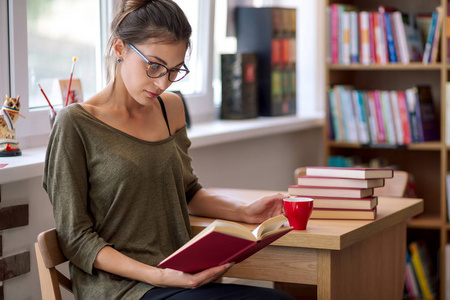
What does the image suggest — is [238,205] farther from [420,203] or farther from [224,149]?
[224,149]

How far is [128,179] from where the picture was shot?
64.5 inches

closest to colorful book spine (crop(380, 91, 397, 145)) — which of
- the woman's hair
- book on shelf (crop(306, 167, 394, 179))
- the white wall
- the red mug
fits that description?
the white wall

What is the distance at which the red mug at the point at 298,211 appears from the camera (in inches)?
67.6

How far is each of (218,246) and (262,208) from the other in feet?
1.59

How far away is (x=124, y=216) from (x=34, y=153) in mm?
554

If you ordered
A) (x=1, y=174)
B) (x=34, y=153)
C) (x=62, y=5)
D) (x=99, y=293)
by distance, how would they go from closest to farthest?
(x=99, y=293)
(x=1, y=174)
(x=34, y=153)
(x=62, y=5)

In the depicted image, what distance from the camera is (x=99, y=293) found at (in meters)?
1.59

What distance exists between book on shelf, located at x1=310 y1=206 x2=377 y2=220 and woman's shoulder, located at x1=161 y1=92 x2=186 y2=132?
45 centimetres

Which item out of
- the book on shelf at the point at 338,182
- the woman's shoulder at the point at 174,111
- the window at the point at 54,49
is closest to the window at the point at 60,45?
the window at the point at 54,49

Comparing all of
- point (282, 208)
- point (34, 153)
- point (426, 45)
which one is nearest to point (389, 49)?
point (426, 45)

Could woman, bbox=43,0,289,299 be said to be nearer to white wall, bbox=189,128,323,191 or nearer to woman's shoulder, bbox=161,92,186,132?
woman's shoulder, bbox=161,92,186,132

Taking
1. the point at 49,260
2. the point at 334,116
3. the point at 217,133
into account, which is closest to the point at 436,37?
the point at 334,116

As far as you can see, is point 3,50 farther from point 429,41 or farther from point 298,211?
point 429,41

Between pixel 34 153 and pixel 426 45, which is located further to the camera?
pixel 426 45
